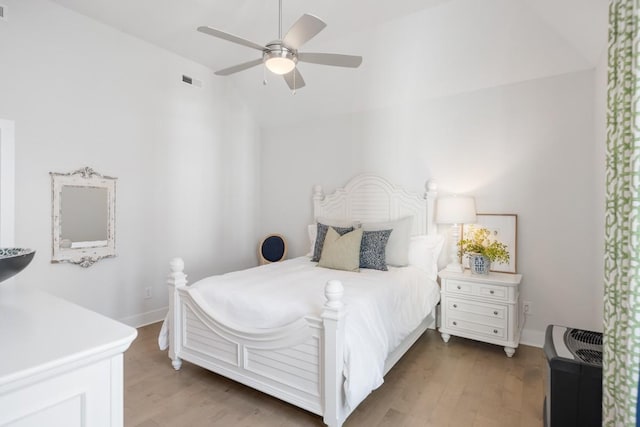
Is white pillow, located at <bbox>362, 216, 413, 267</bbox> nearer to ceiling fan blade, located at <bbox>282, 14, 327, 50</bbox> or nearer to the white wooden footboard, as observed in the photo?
the white wooden footboard

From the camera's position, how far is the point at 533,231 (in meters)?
3.16

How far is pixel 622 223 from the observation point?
1192 mm

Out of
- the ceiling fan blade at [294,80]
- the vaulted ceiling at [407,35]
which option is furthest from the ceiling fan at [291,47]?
the vaulted ceiling at [407,35]

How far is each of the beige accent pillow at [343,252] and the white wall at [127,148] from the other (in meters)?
1.80

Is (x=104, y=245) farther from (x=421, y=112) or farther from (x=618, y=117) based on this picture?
(x=618, y=117)

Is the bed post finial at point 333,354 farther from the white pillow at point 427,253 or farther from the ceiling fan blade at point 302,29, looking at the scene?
the white pillow at point 427,253

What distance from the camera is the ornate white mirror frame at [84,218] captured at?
299 cm

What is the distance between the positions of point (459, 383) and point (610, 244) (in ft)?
5.40

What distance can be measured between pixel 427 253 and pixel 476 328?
31.2 inches

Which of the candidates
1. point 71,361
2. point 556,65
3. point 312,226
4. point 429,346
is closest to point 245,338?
point 71,361

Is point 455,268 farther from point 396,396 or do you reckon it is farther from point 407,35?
point 407,35

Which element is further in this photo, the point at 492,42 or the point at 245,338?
the point at 492,42

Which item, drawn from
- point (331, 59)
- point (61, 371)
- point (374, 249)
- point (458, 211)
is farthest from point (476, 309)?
point (61, 371)

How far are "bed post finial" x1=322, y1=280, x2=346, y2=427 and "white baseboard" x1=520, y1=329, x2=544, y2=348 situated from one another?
2.21 metres
